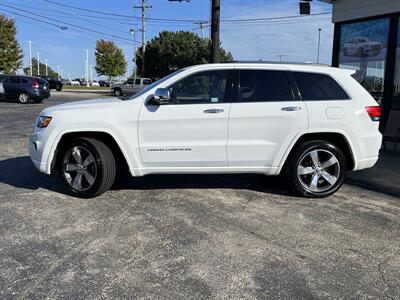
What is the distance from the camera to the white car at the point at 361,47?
1113cm

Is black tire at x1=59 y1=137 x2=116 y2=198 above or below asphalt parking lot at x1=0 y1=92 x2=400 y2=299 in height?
above

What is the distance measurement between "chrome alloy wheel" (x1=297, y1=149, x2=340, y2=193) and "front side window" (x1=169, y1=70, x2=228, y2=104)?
1.45m

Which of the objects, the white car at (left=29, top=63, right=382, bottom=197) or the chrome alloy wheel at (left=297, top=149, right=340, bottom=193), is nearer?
the white car at (left=29, top=63, right=382, bottom=197)

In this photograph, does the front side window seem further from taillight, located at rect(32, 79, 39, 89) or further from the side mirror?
taillight, located at rect(32, 79, 39, 89)

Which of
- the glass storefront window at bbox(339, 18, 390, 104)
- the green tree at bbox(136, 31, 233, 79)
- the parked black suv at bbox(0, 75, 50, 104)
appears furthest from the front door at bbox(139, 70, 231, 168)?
the green tree at bbox(136, 31, 233, 79)

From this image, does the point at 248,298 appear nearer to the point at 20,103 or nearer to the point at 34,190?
the point at 34,190

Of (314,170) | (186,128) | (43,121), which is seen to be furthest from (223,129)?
(43,121)

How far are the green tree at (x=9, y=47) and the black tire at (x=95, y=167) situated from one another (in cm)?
5223

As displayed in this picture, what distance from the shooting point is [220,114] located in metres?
5.81

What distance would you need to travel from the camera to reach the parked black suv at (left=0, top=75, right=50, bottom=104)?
25938mm

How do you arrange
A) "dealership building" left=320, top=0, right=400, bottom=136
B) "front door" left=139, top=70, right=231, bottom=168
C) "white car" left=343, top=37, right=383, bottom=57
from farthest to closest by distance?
"white car" left=343, top=37, right=383, bottom=57, "dealership building" left=320, top=0, right=400, bottom=136, "front door" left=139, top=70, right=231, bottom=168

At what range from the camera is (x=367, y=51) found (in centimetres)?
1141

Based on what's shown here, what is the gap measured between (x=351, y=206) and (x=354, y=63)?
22.9 ft

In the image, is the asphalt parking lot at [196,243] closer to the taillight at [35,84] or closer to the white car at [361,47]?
the white car at [361,47]
